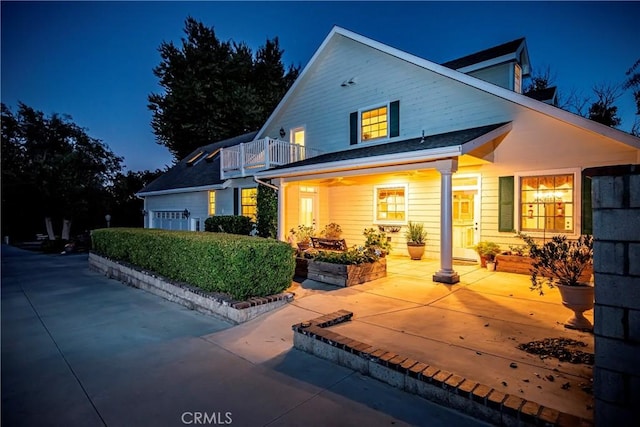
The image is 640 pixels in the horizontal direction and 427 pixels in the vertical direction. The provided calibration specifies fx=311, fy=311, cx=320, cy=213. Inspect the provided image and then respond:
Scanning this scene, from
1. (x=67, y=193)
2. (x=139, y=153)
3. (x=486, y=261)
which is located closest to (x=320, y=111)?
(x=486, y=261)

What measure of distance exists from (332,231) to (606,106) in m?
19.5

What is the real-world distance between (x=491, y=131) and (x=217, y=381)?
705 cm

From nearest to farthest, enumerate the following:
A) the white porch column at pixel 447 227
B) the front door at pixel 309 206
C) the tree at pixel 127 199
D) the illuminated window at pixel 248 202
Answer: the white porch column at pixel 447 227 → the front door at pixel 309 206 → the illuminated window at pixel 248 202 → the tree at pixel 127 199

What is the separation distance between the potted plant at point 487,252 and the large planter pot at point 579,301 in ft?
12.8

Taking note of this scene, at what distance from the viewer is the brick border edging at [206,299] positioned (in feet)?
15.9

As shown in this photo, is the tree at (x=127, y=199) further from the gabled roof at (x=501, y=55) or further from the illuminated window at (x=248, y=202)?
the gabled roof at (x=501, y=55)

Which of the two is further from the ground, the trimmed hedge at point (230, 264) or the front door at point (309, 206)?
the front door at point (309, 206)

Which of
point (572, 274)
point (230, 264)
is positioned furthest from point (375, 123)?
point (572, 274)

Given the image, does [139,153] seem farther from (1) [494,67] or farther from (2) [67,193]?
(1) [494,67]

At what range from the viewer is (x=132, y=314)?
5.47 meters

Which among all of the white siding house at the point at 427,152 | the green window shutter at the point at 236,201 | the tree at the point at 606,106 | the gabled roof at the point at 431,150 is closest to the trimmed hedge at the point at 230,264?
the gabled roof at the point at 431,150

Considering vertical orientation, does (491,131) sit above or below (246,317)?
above

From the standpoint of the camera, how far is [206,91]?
2514 cm

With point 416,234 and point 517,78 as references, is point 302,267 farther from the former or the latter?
point 517,78
